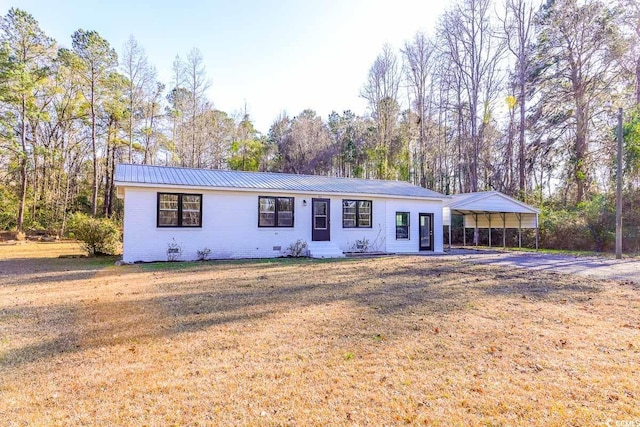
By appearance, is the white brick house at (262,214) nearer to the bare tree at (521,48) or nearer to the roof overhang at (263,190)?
the roof overhang at (263,190)

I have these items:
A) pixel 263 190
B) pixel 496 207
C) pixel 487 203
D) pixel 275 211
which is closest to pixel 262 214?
pixel 275 211

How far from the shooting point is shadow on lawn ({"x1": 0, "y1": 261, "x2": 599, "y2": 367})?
4.61 metres

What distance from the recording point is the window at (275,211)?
45.7 ft

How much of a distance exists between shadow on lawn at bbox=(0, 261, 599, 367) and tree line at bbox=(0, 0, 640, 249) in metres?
15.9

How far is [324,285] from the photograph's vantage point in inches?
315

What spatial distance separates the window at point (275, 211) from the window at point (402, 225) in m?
5.04

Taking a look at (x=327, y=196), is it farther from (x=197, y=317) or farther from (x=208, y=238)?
(x=197, y=317)

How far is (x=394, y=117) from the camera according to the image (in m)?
30.0

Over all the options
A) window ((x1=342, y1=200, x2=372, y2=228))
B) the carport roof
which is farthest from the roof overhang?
the carport roof

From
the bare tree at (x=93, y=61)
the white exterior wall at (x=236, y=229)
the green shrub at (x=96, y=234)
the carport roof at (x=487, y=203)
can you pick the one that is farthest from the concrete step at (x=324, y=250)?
the bare tree at (x=93, y=61)

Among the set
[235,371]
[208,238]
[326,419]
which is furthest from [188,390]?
[208,238]

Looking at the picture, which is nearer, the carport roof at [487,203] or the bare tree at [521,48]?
the carport roof at [487,203]

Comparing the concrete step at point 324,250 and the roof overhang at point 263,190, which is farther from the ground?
the roof overhang at point 263,190

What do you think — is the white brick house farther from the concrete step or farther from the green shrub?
the green shrub
